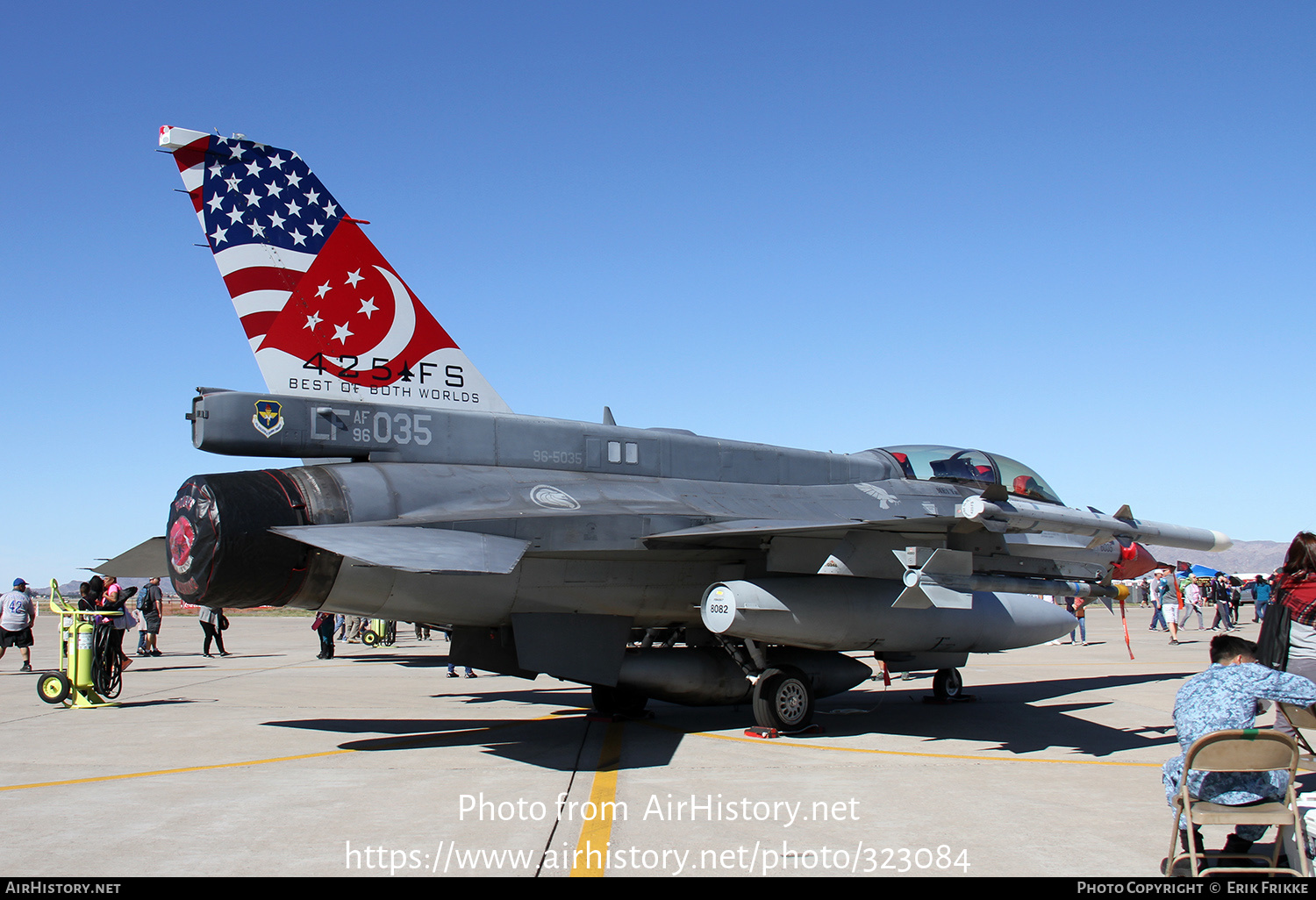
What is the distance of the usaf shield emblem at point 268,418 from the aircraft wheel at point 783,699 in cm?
526

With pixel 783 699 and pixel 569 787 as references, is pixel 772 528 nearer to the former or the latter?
pixel 783 699

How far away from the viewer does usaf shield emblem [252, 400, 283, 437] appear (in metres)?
8.62

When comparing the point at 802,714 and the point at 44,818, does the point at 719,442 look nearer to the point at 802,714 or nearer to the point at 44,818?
the point at 802,714

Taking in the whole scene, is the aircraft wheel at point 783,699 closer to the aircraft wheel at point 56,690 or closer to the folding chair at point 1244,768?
the folding chair at point 1244,768

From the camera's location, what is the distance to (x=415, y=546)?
719cm

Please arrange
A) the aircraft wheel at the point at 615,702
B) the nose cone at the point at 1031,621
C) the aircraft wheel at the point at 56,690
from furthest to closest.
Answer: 1. the aircraft wheel at the point at 56,690
2. the nose cone at the point at 1031,621
3. the aircraft wheel at the point at 615,702

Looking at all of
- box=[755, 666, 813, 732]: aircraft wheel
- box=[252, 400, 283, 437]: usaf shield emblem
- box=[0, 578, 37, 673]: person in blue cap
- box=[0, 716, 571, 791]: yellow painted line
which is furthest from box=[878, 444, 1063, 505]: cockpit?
box=[0, 578, 37, 673]: person in blue cap

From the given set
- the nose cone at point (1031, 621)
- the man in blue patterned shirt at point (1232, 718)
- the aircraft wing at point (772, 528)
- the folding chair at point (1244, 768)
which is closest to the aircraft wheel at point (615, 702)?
the aircraft wing at point (772, 528)

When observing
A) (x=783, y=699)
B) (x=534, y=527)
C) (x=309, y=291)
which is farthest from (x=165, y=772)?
(x=783, y=699)

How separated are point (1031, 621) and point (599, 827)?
7.46 meters

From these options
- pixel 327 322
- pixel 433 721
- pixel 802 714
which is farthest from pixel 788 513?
pixel 327 322

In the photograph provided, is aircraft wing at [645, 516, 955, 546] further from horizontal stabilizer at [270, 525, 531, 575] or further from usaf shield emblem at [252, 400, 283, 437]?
usaf shield emblem at [252, 400, 283, 437]

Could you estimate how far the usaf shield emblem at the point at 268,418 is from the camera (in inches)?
340

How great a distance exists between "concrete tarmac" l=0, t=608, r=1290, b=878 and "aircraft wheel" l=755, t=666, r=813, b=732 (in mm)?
294
